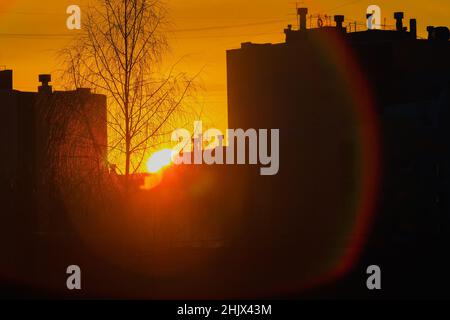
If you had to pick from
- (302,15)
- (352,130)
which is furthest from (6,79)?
(352,130)

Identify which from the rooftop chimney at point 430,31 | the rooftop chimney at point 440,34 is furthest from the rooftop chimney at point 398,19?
the rooftop chimney at point 440,34

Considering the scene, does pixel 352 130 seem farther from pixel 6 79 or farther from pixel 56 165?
pixel 6 79

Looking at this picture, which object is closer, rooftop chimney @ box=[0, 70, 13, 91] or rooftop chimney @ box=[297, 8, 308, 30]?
rooftop chimney @ box=[297, 8, 308, 30]

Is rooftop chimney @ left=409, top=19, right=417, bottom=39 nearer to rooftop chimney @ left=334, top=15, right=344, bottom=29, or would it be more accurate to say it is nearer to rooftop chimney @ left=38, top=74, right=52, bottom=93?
rooftop chimney @ left=334, top=15, right=344, bottom=29

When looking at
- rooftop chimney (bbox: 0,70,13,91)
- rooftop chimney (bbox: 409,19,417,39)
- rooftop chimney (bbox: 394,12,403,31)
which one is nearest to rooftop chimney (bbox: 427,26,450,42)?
rooftop chimney (bbox: 409,19,417,39)

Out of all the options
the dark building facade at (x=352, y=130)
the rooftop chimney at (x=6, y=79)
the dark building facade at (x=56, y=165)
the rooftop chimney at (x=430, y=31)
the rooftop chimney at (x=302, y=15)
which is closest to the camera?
the dark building facade at (x=56, y=165)

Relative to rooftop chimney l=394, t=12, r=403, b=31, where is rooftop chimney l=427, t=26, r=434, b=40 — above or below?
below

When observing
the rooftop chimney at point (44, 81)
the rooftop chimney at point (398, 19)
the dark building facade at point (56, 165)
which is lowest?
the dark building facade at point (56, 165)

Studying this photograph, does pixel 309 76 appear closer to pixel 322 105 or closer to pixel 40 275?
pixel 322 105

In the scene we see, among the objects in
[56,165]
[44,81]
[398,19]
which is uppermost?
[398,19]

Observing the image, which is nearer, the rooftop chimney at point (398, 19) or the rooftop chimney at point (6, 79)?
the rooftop chimney at point (398, 19)

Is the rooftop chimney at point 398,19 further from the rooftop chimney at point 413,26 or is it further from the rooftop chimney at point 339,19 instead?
the rooftop chimney at point 339,19

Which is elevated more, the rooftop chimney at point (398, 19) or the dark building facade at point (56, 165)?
the rooftop chimney at point (398, 19)
